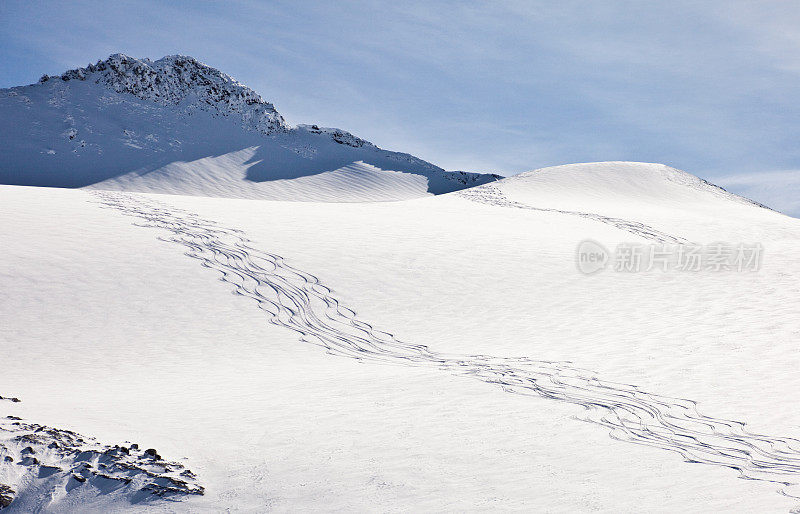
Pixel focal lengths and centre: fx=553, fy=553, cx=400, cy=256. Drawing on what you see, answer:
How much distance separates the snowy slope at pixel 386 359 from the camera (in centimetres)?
539

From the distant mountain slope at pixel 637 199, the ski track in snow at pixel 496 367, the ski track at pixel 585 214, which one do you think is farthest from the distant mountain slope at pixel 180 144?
the ski track in snow at pixel 496 367

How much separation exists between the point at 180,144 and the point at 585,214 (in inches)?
1987

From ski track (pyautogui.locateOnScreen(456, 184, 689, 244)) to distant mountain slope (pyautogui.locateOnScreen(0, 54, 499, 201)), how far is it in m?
25.1

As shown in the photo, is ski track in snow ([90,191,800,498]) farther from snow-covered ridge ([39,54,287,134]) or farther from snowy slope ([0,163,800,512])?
snow-covered ridge ([39,54,287,134])

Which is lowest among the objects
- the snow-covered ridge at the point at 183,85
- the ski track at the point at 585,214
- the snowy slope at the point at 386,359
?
the snowy slope at the point at 386,359

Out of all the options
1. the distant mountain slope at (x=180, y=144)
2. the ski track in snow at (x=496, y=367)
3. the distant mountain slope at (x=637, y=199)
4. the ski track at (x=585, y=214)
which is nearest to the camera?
the ski track in snow at (x=496, y=367)

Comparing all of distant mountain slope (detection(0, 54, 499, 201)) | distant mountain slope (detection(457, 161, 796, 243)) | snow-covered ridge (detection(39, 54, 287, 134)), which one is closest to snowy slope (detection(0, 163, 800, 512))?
distant mountain slope (detection(457, 161, 796, 243))

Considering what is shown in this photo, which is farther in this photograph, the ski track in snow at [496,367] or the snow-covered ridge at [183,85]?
the snow-covered ridge at [183,85]

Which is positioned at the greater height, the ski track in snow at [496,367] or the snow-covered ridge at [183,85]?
the snow-covered ridge at [183,85]

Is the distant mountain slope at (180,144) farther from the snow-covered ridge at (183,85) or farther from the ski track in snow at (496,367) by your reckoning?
the ski track in snow at (496,367)

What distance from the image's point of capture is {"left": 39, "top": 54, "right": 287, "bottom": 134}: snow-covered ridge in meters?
71.9

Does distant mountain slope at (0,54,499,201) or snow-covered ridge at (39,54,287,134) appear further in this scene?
snow-covered ridge at (39,54,287,134)

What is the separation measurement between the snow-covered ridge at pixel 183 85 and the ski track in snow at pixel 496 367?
61.4m

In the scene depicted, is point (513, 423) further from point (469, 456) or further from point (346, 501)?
point (346, 501)
